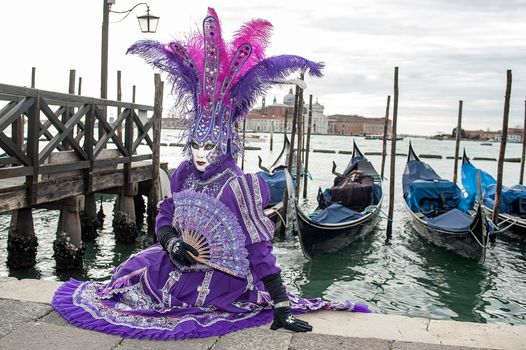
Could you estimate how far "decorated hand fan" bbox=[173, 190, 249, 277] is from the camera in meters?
2.62

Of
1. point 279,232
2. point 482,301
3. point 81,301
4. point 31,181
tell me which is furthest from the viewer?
point 279,232

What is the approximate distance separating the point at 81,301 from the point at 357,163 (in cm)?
941

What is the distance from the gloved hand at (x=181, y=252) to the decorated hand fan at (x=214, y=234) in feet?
0.13

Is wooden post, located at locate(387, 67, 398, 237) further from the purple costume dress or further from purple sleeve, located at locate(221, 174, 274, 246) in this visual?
purple sleeve, located at locate(221, 174, 274, 246)

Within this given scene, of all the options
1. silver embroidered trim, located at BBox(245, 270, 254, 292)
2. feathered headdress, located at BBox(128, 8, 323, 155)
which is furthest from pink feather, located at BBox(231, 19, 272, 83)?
silver embroidered trim, located at BBox(245, 270, 254, 292)

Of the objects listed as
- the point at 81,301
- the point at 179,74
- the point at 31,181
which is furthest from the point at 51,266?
the point at 179,74

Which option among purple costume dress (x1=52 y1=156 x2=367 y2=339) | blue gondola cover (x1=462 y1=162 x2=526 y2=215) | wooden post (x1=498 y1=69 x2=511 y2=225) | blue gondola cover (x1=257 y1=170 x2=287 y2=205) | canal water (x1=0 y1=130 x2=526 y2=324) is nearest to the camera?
purple costume dress (x1=52 y1=156 x2=367 y2=339)

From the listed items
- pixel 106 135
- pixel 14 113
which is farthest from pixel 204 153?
pixel 106 135

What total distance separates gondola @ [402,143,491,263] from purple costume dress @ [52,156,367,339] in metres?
5.26

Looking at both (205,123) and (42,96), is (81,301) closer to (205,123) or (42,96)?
(205,123)

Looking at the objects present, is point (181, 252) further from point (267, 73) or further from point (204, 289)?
point (267, 73)

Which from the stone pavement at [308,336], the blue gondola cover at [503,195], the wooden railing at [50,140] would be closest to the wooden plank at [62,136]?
the wooden railing at [50,140]

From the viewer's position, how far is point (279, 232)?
30.4ft

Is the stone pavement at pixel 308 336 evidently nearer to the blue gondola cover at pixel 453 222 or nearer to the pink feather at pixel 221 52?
the pink feather at pixel 221 52
